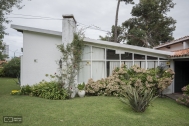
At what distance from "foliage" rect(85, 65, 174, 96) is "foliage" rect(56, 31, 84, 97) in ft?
4.20

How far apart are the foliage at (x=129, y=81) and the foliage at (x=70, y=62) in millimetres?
1280

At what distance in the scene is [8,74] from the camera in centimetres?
1950

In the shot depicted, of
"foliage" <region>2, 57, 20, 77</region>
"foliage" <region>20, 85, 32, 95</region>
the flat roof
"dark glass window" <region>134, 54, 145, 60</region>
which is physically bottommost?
"foliage" <region>20, 85, 32, 95</region>

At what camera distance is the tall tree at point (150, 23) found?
2072cm

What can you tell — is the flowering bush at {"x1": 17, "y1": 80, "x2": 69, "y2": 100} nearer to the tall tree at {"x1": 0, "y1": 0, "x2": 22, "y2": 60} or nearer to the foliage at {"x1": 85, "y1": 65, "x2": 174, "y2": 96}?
the foliage at {"x1": 85, "y1": 65, "x2": 174, "y2": 96}

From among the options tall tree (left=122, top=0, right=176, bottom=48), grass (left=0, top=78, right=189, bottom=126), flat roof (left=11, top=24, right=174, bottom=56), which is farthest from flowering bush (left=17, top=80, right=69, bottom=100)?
tall tree (left=122, top=0, right=176, bottom=48)

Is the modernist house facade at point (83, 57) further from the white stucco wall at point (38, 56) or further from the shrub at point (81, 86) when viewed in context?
the shrub at point (81, 86)

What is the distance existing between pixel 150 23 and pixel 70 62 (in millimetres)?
19498

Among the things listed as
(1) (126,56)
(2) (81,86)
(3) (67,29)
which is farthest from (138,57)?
(3) (67,29)

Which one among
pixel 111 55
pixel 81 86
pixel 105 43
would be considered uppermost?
pixel 105 43

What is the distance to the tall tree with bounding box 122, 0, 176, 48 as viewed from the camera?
20.7m

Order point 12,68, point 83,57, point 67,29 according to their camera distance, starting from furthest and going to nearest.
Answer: point 12,68, point 83,57, point 67,29

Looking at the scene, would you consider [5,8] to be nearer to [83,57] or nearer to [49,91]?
[83,57]

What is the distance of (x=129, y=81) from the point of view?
8.28m
